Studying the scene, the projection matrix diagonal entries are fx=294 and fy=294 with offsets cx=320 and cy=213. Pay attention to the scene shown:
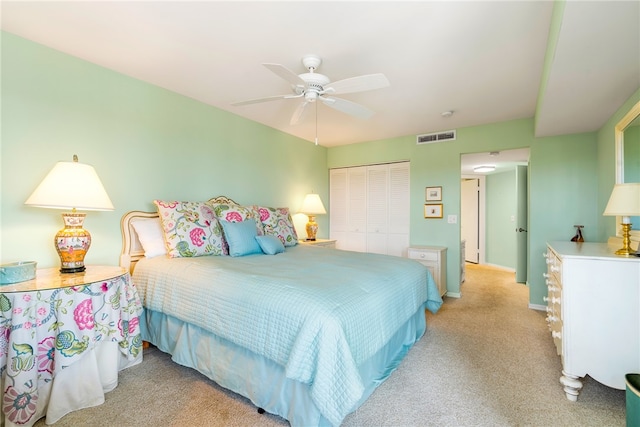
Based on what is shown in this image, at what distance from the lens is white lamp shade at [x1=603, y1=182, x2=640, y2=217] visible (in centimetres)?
175

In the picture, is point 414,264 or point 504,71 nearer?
point 504,71

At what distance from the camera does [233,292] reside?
1.79 meters

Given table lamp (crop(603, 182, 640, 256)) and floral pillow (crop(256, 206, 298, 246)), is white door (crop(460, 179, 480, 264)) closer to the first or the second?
floral pillow (crop(256, 206, 298, 246))

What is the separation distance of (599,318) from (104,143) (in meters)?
3.82

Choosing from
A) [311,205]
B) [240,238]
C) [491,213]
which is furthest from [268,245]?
[491,213]

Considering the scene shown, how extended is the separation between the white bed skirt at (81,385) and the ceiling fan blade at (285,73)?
2034mm

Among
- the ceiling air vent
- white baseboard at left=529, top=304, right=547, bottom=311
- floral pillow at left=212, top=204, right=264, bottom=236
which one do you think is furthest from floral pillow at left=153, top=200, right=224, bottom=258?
white baseboard at left=529, top=304, right=547, bottom=311

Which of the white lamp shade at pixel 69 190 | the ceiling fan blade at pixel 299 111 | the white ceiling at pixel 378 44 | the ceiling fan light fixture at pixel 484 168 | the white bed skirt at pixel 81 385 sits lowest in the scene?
the white bed skirt at pixel 81 385

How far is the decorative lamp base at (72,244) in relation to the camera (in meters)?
1.97

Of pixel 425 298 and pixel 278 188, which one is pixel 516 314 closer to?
pixel 425 298

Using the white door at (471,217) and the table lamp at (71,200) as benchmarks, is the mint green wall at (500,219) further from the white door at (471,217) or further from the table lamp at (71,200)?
the table lamp at (71,200)

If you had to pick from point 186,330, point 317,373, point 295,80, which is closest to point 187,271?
point 186,330

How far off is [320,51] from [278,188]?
2342 mm

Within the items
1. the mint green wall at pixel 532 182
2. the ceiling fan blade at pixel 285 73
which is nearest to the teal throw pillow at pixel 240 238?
the ceiling fan blade at pixel 285 73
